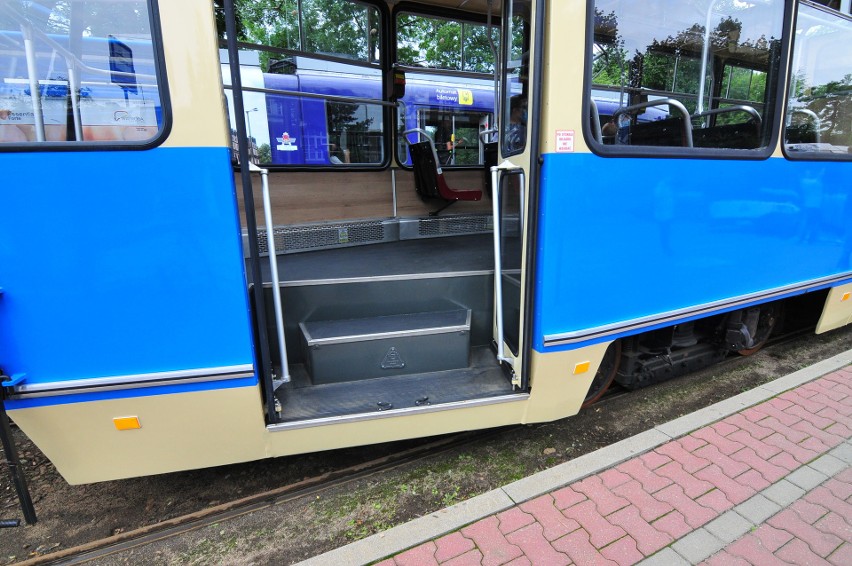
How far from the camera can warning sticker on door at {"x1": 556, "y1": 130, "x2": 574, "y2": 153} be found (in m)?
2.04

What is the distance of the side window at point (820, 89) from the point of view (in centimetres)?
291

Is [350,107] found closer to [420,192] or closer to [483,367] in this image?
[420,192]

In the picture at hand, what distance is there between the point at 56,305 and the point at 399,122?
3648mm

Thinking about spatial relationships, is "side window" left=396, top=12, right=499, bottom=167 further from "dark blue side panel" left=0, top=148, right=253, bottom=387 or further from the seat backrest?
"dark blue side panel" left=0, top=148, right=253, bottom=387

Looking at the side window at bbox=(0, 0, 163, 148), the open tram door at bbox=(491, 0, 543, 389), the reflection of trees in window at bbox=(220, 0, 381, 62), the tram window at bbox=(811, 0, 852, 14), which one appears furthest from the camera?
the reflection of trees in window at bbox=(220, 0, 381, 62)

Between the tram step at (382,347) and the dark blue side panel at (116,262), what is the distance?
579 mm

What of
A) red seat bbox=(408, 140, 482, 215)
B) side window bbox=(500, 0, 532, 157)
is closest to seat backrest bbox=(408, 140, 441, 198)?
red seat bbox=(408, 140, 482, 215)

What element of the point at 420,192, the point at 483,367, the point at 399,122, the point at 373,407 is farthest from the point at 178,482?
the point at 399,122

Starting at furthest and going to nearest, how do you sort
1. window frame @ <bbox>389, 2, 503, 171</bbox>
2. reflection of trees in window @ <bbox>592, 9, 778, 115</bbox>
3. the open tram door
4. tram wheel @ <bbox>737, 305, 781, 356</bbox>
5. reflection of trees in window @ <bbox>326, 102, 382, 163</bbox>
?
reflection of trees in window @ <bbox>326, 102, 382, 163</bbox> < window frame @ <bbox>389, 2, 503, 171</bbox> < tram wheel @ <bbox>737, 305, 781, 356</bbox> < reflection of trees in window @ <bbox>592, 9, 778, 115</bbox> < the open tram door

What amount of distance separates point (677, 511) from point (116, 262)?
2.60m

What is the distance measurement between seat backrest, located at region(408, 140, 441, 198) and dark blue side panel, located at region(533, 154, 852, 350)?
231 cm

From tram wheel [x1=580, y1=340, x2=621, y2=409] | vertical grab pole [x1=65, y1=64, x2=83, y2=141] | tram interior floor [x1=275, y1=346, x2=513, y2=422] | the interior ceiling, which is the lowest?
tram wheel [x1=580, y1=340, x2=621, y2=409]

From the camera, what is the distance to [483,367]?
2.59m

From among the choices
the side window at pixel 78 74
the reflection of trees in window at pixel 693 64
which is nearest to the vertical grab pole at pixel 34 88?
the side window at pixel 78 74
